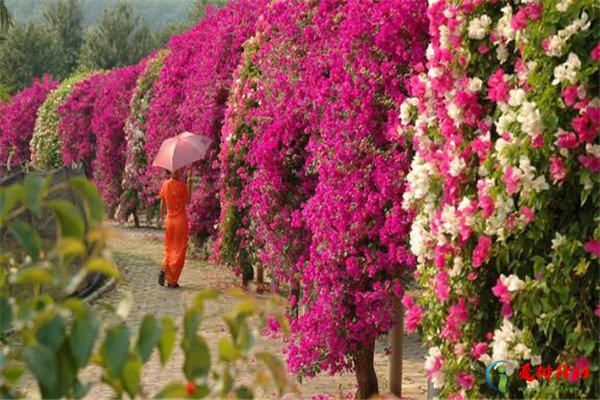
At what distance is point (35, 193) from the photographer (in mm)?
1856

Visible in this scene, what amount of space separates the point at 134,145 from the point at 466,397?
53.1 ft

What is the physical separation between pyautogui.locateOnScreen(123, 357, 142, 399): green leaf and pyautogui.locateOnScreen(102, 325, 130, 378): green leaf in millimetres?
31

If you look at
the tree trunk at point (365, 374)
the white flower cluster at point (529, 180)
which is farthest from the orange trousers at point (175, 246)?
the white flower cluster at point (529, 180)

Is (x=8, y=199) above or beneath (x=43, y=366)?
above

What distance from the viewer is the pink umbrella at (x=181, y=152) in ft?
44.7

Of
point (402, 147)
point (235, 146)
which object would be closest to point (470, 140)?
point (402, 147)

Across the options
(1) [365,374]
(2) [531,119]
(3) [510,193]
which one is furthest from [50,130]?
(2) [531,119]

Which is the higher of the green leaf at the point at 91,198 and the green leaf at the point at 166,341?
the green leaf at the point at 91,198

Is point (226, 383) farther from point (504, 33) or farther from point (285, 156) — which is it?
point (285, 156)

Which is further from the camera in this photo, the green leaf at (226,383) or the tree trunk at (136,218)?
the tree trunk at (136,218)

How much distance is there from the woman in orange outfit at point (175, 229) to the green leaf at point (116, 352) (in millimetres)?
12488

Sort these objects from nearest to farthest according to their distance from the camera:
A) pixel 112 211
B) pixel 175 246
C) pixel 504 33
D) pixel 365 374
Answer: pixel 504 33
pixel 365 374
pixel 175 246
pixel 112 211

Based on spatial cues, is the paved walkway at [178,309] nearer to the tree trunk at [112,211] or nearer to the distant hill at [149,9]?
the tree trunk at [112,211]

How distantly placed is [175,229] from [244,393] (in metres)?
12.5
